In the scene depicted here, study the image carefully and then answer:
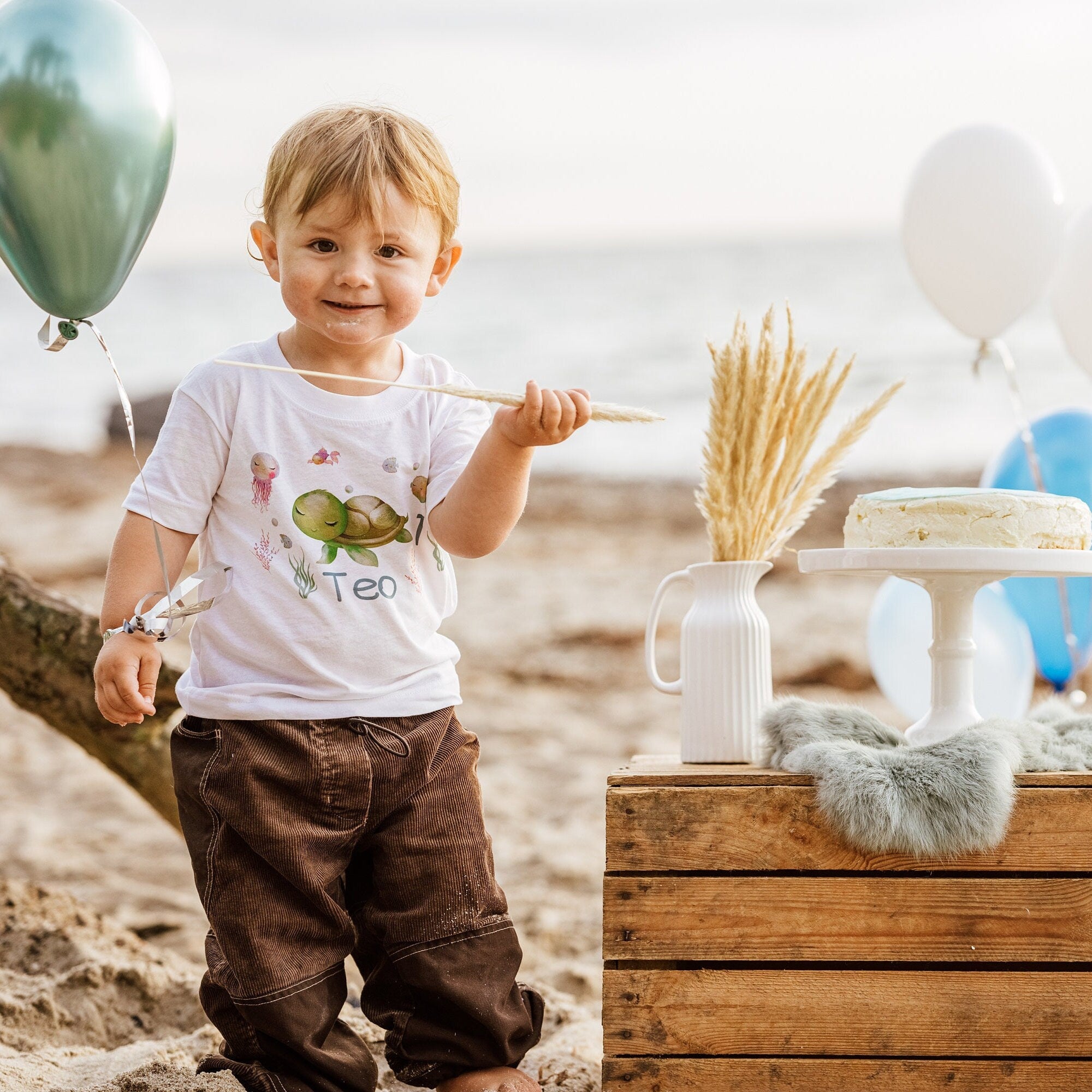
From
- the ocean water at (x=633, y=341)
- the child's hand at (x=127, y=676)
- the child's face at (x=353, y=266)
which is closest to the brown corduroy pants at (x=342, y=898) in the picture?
the child's hand at (x=127, y=676)

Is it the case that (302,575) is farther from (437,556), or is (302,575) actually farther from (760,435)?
(760,435)

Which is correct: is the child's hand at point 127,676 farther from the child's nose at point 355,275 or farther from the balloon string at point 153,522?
the child's nose at point 355,275

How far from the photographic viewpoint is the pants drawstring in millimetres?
1835

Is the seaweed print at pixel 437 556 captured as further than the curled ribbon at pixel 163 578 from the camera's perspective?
Yes

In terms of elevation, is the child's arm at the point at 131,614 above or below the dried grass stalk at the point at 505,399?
below

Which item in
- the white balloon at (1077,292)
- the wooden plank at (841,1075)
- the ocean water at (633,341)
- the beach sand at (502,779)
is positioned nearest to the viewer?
the wooden plank at (841,1075)

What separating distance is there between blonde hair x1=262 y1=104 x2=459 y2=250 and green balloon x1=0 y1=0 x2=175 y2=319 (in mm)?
187

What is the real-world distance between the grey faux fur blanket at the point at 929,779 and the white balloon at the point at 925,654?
3.63 feet

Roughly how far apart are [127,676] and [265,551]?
0.90 feet

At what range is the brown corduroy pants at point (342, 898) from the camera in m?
1.80

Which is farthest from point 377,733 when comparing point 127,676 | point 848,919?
point 848,919

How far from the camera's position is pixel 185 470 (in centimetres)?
184

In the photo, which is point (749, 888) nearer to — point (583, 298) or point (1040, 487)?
point (1040, 487)

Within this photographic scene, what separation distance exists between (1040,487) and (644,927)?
1.94 m
